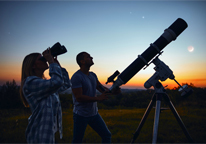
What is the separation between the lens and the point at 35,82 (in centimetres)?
154

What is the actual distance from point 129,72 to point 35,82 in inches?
84.0

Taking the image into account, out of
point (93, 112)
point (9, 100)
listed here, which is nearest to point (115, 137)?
point (93, 112)

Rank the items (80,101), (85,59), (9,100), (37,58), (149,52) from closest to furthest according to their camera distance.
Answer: (37,58), (80,101), (85,59), (149,52), (9,100)

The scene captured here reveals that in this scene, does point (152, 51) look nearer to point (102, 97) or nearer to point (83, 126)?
point (102, 97)

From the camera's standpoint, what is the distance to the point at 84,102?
7.98 feet

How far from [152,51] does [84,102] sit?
1.89 m

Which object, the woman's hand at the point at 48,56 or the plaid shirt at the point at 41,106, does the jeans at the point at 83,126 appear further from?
the woman's hand at the point at 48,56

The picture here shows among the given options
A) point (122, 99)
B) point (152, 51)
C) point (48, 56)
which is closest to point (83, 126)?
point (48, 56)

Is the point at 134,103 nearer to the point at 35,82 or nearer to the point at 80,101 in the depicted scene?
the point at 80,101

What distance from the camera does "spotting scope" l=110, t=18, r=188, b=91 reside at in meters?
3.04

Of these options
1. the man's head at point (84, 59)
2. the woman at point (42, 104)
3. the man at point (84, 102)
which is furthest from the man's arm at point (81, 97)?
the woman at point (42, 104)

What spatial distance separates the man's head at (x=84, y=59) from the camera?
8.88 ft

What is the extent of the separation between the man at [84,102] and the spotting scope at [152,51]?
2.64 ft

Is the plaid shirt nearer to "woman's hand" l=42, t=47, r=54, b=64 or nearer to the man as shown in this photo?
"woman's hand" l=42, t=47, r=54, b=64
